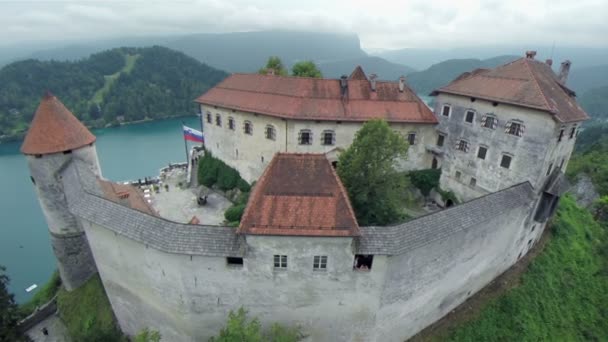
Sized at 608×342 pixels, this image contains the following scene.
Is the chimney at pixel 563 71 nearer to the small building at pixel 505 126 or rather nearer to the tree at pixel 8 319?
the small building at pixel 505 126

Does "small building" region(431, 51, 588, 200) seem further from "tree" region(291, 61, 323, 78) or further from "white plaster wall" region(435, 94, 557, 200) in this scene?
"tree" region(291, 61, 323, 78)

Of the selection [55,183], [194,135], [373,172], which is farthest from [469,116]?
[55,183]

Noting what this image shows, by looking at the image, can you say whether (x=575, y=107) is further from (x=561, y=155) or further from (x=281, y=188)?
(x=281, y=188)

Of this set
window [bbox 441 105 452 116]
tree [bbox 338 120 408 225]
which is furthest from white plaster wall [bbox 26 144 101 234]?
window [bbox 441 105 452 116]

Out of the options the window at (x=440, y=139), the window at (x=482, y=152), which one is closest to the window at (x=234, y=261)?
the window at (x=482, y=152)

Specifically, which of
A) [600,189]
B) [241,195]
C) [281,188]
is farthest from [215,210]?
[600,189]

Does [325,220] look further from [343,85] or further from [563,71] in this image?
[563,71]
